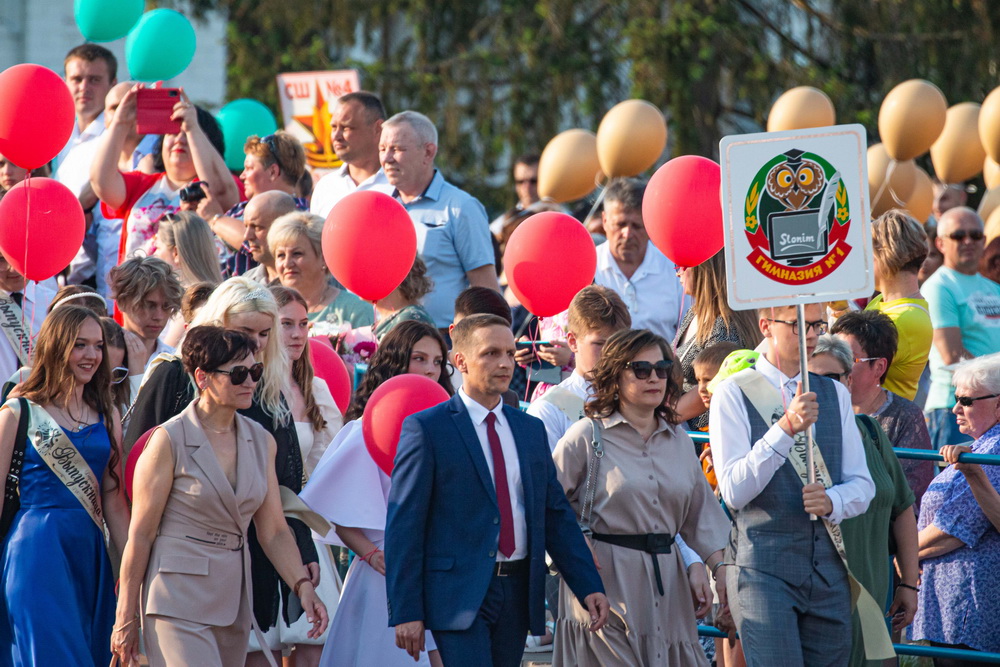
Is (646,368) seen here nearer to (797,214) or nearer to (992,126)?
(797,214)

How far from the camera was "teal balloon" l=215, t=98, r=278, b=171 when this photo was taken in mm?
11359

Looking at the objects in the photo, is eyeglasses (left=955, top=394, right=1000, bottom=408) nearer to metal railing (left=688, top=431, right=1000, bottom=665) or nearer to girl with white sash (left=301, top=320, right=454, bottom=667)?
metal railing (left=688, top=431, right=1000, bottom=665)

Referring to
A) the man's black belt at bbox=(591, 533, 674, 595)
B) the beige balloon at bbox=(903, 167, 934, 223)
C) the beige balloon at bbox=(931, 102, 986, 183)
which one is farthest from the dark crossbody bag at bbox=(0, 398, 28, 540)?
the beige balloon at bbox=(931, 102, 986, 183)

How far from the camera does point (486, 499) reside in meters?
5.23

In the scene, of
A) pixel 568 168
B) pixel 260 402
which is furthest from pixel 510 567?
pixel 568 168

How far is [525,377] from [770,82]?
791 centimetres

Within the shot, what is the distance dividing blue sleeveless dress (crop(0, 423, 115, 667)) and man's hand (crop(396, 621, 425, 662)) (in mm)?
1393

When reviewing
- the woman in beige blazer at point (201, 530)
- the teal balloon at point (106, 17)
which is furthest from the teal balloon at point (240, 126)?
the woman in beige blazer at point (201, 530)

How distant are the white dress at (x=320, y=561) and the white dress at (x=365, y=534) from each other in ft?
0.98

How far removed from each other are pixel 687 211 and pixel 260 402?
2331 mm

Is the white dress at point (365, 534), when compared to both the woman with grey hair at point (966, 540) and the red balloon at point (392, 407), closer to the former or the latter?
the red balloon at point (392, 407)

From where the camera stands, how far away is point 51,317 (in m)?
5.82

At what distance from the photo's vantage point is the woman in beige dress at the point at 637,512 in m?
5.52

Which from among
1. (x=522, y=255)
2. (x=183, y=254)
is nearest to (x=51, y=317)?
(x=183, y=254)
